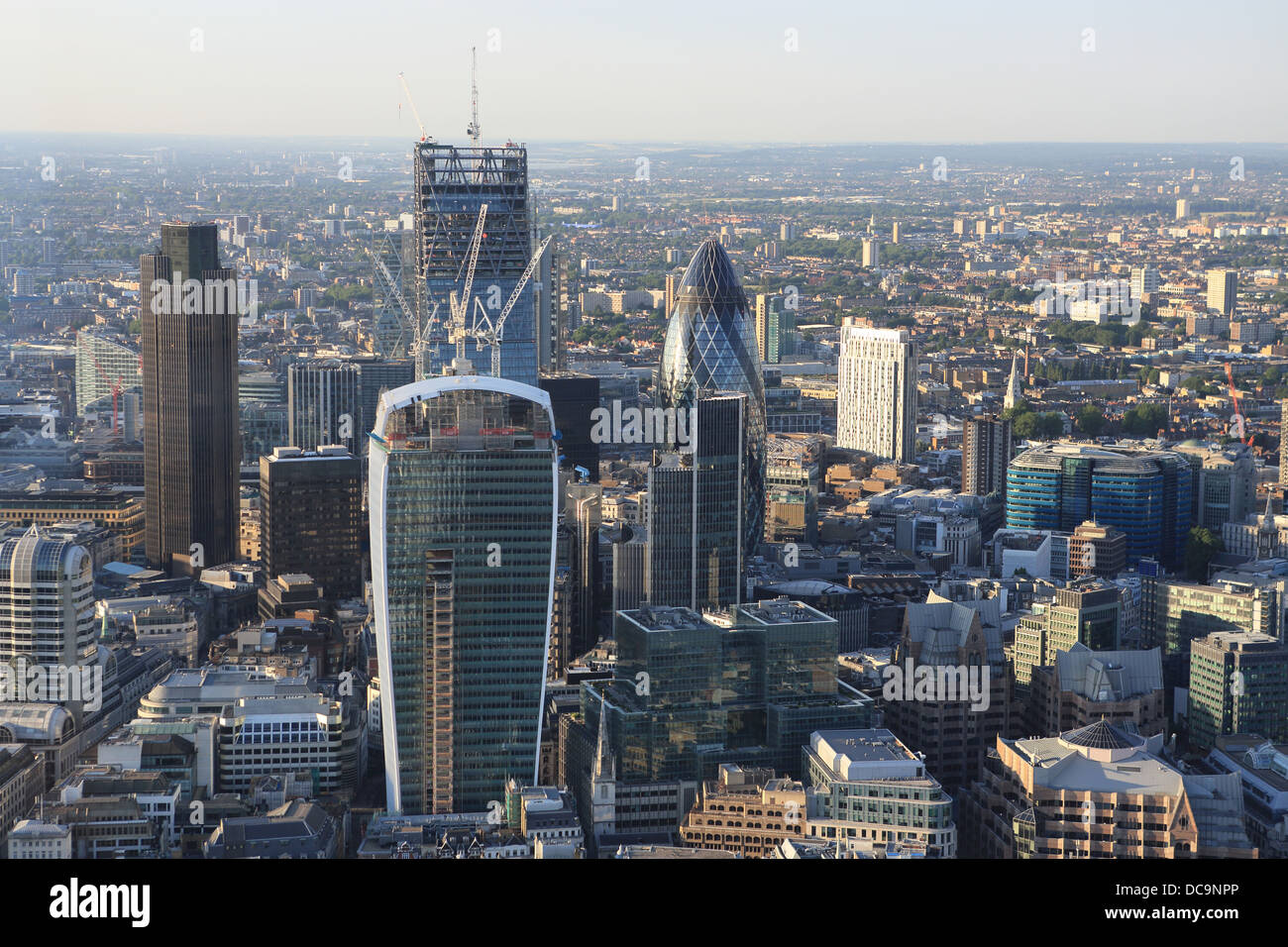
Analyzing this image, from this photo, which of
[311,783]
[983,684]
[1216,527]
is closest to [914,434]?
[1216,527]

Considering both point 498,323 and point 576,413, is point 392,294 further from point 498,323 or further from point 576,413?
point 498,323

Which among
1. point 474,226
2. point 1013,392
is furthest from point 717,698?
point 1013,392

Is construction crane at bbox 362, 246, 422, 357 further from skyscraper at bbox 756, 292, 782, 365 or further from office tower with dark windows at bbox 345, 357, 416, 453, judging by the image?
skyscraper at bbox 756, 292, 782, 365

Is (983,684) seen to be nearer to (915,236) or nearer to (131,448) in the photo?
(131,448)

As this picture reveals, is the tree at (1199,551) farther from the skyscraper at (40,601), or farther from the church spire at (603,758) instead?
the skyscraper at (40,601)

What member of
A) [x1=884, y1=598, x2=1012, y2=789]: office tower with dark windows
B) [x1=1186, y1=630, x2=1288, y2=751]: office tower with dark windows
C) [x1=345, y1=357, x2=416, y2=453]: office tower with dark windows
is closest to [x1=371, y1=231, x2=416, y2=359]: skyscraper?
[x1=345, y1=357, x2=416, y2=453]: office tower with dark windows

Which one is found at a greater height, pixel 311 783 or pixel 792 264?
pixel 792 264
